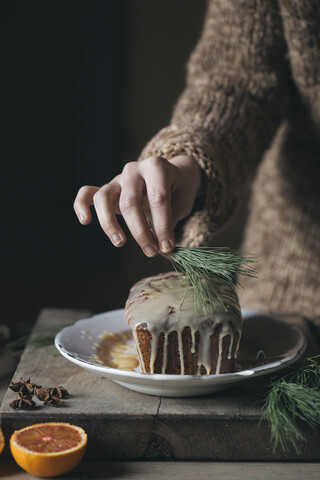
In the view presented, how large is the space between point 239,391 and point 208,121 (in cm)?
64

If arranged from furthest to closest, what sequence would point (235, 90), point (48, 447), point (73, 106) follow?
point (73, 106)
point (235, 90)
point (48, 447)

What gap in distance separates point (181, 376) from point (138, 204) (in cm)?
28

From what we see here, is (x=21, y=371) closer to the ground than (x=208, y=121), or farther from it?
closer to the ground

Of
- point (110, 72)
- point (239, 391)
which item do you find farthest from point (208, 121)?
point (110, 72)

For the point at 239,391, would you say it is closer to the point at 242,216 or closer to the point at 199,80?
the point at 199,80

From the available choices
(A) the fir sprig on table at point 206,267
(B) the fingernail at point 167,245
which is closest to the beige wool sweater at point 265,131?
(A) the fir sprig on table at point 206,267

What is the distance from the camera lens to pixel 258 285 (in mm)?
1742

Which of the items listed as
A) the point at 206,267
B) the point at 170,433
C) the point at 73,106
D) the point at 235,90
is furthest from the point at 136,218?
the point at 73,106

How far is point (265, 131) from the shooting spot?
4.90 ft

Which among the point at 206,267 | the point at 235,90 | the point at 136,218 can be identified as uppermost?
the point at 235,90

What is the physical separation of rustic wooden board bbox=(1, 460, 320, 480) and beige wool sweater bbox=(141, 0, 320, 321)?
1.57ft

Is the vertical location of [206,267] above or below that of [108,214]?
below

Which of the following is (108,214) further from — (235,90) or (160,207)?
(235,90)

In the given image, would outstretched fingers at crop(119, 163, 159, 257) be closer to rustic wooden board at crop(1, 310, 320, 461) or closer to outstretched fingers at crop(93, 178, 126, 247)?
outstretched fingers at crop(93, 178, 126, 247)
